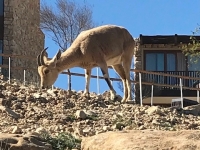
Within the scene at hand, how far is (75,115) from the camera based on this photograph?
12000 mm

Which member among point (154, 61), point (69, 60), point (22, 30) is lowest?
point (69, 60)

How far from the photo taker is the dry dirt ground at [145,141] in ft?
21.0

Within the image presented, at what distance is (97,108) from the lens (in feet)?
43.7

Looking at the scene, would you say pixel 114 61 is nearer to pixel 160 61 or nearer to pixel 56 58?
pixel 56 58

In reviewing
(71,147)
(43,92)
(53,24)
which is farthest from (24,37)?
(71,147)

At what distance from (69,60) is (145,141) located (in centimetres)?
935

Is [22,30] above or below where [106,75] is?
above

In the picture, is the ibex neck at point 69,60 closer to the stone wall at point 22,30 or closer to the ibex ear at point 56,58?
the ibex ear at point 56,58

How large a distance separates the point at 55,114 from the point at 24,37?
768 inches

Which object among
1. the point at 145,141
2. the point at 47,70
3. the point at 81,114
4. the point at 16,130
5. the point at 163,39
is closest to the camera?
the point at 145,141

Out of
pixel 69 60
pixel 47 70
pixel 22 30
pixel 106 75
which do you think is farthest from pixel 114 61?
pixel 22 30

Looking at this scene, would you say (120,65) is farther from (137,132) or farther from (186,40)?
(186,40)

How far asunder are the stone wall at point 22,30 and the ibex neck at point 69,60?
1228 cm

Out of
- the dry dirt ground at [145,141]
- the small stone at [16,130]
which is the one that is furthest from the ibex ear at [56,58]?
the dry dirt ground at [145,141]
